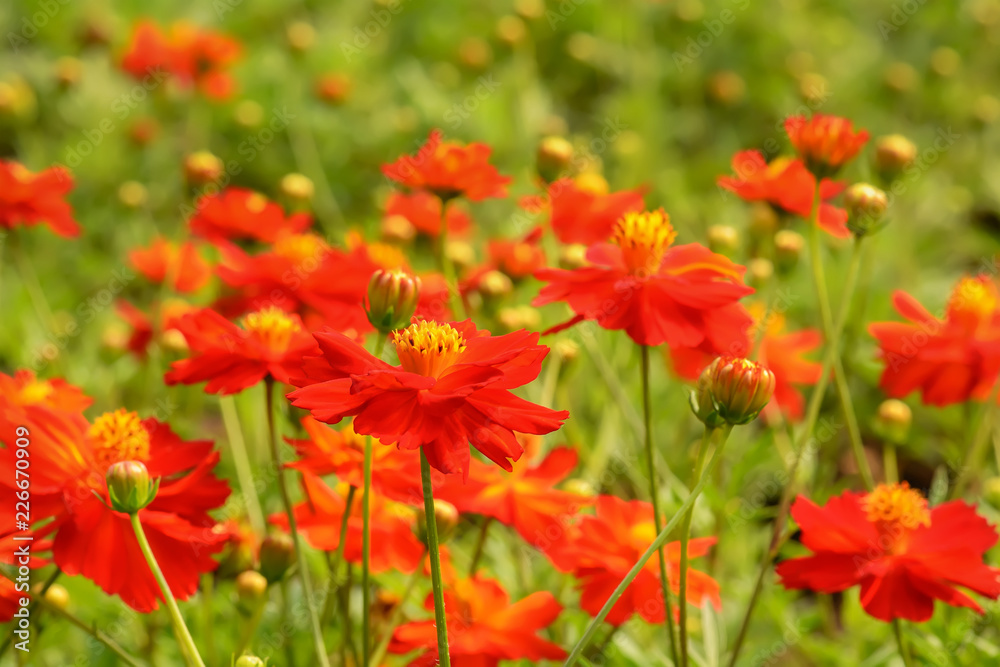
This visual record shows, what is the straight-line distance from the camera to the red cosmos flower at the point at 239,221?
1.45 m

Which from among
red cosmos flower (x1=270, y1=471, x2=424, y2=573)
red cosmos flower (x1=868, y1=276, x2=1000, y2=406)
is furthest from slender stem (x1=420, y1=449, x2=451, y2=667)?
red cosmos flower (x1=868, y1=276, x2=1000, y2=406)

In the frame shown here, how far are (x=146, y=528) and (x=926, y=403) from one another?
86cm

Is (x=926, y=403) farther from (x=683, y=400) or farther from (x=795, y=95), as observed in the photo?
(x=795, y=95)

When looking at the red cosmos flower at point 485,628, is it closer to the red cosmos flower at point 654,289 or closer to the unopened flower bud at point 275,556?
the unopened flower bud at point 275,556

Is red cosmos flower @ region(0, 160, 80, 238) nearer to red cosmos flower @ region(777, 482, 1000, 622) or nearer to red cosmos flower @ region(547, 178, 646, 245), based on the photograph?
red cosmos flower @ region(547, 178, 646, 245)

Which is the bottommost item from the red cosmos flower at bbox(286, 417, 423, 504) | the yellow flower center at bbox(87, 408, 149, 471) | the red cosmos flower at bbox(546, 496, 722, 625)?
the red cosmos flower at bbox(546, 496, 722, 625)

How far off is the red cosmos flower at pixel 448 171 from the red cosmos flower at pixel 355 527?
0.39 meters

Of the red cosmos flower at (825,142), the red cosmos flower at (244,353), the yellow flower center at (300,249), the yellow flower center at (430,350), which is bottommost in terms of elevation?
the yellow flower center at (300,249)

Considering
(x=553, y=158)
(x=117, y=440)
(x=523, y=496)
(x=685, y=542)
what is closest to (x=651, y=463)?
(x=685, y=542)

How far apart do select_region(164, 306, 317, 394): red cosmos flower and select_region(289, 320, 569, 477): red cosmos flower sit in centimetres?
15

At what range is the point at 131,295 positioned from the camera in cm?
244

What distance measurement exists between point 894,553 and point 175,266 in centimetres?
113

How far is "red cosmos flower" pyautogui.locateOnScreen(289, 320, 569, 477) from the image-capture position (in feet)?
2.26

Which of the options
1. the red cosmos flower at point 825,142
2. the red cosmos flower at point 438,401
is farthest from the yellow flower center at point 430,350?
the red cosmos flower at point 825,142
